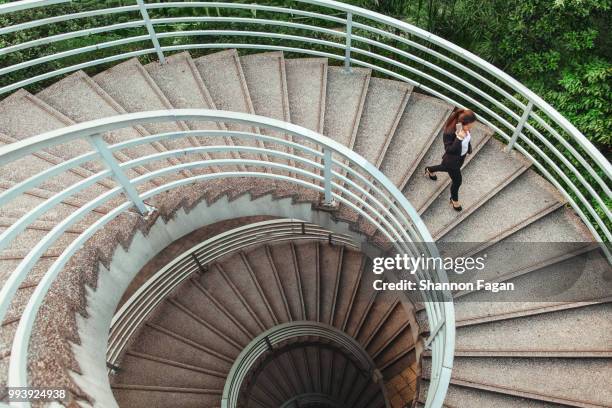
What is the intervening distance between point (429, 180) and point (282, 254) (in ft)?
10.2

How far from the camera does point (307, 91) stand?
20.6 feet

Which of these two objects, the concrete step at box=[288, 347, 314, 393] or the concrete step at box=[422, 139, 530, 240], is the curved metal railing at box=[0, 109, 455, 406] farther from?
the concrete step at box=[288, 347, 314, 393]

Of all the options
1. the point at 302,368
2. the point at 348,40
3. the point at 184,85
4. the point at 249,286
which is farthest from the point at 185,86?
the point at 302,368

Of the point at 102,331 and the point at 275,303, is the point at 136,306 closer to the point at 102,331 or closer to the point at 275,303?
the point at 102,331

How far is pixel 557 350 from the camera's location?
190 inches

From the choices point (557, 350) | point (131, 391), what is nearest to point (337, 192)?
point (557, 350)

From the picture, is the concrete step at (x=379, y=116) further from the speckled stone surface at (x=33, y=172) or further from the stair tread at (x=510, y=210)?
the speckled stone surface at (x=33, y=172)

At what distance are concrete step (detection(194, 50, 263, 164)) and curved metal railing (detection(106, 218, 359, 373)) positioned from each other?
1655mm

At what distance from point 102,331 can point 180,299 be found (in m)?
2.54

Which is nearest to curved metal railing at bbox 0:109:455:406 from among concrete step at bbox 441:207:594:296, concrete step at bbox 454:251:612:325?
concrete step at bbox 454:251:612:325

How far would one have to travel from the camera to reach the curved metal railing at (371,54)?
512 centimetres

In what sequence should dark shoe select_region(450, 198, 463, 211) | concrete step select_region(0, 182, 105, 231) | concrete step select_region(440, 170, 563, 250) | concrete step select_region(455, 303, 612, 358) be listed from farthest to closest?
dark shoe select_region(450, 198, 463, 211) < concrete step select_region(440, 170, 563, 250) < concrete step select_region(455, 303, 612, 358) < concrete step select_region(0, 182, 105, 231)

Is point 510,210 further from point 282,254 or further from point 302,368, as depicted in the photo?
point 302,368

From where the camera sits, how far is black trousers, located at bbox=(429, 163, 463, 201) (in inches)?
203
